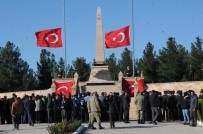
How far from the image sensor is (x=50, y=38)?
37156 millimetres

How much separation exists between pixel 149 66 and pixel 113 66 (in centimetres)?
1539

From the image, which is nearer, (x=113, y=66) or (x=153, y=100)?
(x=153, y=100)

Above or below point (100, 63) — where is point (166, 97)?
below

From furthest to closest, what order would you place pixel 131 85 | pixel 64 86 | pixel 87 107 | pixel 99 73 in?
pixel 99 73 → pixel 64 86 → pixel 131 85 → pixel 87 107

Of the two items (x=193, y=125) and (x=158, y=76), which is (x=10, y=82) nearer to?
(x=158, y=76)

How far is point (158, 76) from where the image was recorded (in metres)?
71.0

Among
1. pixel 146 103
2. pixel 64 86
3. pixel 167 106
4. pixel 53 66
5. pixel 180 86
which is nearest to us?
pixel 146 103

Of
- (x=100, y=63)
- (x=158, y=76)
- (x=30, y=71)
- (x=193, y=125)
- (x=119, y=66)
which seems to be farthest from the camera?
(x=119, y=66)

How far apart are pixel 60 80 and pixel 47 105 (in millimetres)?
20949

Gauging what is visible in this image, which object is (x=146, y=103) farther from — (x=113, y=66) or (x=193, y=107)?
(x=113, y=66)

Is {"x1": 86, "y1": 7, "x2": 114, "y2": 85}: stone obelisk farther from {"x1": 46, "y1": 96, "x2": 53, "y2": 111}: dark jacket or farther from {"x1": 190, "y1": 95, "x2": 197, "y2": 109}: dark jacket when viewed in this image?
{"x1": 190, "y1": 95, "x2": 197, "y2": 109}: dark jacket

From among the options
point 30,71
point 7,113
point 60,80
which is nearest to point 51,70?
point 30,71

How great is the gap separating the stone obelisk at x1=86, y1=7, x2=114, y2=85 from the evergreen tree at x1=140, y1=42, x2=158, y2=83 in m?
26.2

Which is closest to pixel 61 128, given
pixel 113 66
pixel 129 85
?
pixel 129 85
